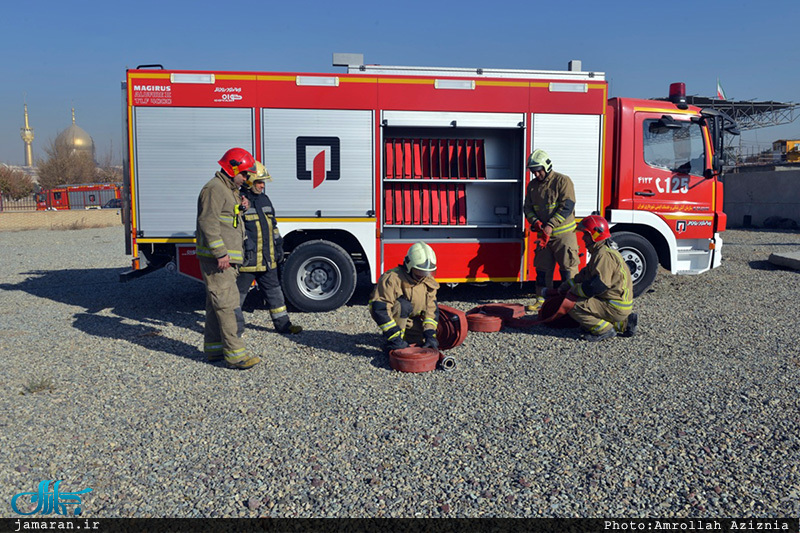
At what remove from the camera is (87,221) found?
31.7m

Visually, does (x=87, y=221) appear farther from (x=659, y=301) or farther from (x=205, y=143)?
(x=659, y=301)

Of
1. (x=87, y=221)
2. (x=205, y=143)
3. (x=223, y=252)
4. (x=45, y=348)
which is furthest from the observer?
(x=87, y=221)

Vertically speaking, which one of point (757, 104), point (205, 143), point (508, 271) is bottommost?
point (508, 271)

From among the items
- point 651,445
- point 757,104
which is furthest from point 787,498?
point 757,104

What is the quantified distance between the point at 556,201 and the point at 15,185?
237 feet

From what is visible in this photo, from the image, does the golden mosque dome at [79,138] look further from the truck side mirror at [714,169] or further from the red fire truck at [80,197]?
the truck side mirror at [714,169]

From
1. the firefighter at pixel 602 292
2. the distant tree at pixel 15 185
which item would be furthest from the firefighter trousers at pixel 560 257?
the distant tree at pixel 15 185

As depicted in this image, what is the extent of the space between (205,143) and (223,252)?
2.75m

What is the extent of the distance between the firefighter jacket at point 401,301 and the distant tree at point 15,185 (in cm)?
6111

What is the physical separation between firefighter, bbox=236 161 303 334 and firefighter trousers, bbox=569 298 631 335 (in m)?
3.28

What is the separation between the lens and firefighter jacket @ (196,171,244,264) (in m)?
5.75

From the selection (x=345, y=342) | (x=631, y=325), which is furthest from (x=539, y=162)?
(x=345, y=342)

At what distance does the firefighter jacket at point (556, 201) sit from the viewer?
314 inches

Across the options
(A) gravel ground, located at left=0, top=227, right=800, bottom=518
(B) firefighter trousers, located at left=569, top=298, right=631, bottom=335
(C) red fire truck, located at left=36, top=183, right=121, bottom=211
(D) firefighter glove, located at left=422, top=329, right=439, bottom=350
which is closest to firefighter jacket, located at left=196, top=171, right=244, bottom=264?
(A) gravel ground, located at left=0, top=227, right=800, bottom=518
